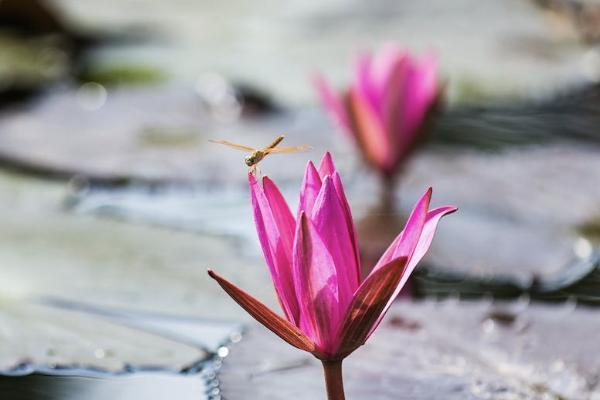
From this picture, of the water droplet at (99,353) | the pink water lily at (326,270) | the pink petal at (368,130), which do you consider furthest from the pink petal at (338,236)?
the pink petal at (368,130)

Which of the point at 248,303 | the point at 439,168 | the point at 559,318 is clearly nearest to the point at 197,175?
the point at 439,168

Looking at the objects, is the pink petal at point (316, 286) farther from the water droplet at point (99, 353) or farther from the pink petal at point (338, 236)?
the water droplet at point (99, 353)

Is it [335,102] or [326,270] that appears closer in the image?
[326,270]

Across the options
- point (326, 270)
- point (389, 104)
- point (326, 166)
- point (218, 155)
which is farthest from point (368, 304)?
point (218, 155)

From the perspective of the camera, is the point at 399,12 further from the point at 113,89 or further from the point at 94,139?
the point at 94,139

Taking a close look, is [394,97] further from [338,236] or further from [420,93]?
[338,236]

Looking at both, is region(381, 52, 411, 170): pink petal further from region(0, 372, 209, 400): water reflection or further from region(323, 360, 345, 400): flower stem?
region(323, 360, 345, 400): flower stem
